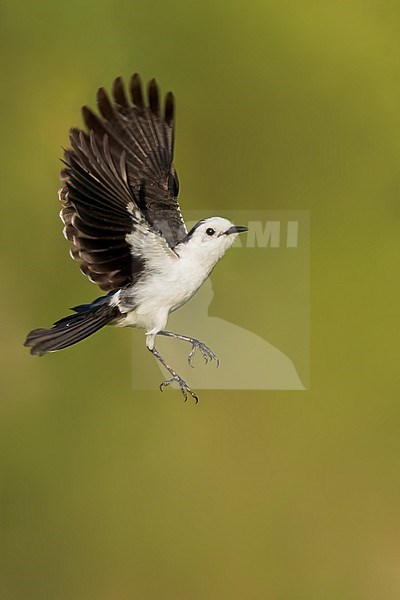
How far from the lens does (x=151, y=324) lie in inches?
36.3

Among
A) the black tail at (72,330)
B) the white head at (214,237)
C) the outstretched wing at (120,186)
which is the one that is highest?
the outstretched wing at (120,186)

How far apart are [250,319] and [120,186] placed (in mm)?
622

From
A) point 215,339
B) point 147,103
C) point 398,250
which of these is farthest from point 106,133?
point 398,250

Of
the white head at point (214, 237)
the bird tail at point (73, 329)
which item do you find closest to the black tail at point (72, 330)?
the bird tail at point (73, 329)

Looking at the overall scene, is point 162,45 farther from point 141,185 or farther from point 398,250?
point 141,185

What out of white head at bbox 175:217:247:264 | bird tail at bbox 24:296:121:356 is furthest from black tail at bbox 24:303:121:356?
white head at bbox 175:217:247:264

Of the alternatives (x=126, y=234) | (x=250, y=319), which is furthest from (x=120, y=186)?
(x=250, y=319)

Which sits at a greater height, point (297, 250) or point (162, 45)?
point (162, 45)

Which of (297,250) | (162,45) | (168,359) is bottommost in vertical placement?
(168,359)

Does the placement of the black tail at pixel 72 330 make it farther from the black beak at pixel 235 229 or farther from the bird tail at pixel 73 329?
the black beak at pixel 235 229

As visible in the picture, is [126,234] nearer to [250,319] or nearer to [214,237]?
[214,237]

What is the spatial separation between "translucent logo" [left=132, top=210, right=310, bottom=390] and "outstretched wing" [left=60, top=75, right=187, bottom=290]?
43mm

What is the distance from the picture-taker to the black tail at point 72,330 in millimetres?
889

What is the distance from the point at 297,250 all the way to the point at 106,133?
627 mm
